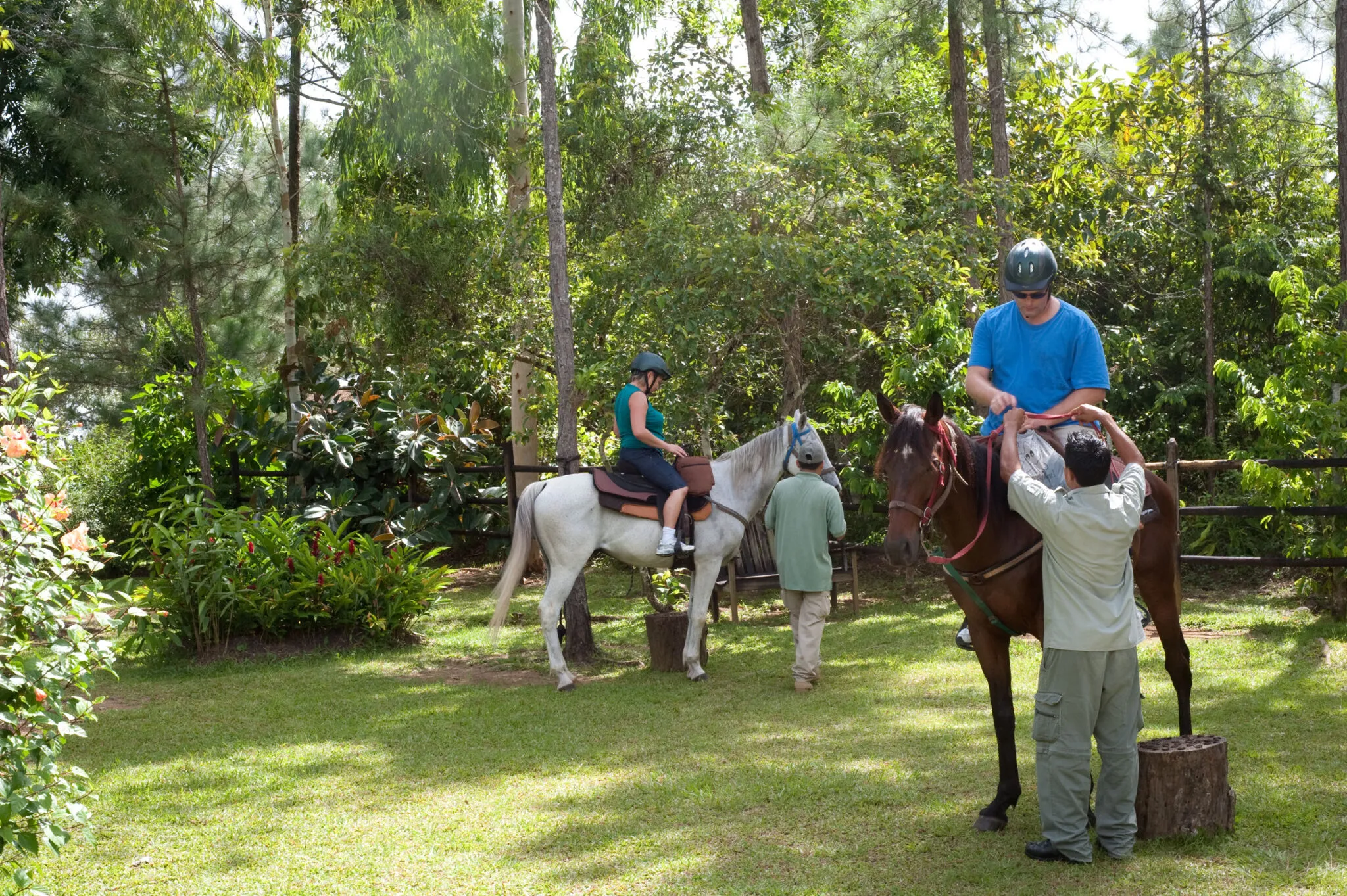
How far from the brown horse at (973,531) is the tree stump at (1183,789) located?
533 millimetres

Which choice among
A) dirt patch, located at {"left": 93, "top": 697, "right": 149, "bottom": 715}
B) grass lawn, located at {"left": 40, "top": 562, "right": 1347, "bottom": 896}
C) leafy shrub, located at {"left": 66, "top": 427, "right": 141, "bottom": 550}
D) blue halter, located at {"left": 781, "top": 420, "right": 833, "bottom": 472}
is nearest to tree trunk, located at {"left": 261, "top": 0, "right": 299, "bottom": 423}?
leafy shrub, located at {"left": 66, "top": 427, "right": 141, "bottom": 550}

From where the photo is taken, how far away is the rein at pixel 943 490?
4445 mm

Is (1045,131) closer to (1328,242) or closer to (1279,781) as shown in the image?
(1328,242)

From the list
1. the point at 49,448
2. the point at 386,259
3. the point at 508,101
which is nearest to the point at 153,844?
the point at 49,448

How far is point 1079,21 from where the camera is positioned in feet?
42.8

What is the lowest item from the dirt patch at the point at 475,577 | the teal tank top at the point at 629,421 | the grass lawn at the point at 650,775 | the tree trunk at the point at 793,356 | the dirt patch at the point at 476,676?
the dirt patch at the point at 476,676

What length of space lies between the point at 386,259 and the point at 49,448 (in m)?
9.81

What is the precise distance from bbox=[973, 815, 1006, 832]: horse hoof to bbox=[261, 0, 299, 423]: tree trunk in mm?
11383

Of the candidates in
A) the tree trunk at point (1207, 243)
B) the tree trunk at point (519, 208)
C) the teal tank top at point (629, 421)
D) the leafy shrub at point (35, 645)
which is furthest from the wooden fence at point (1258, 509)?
the leafy shrub at point (35, 645)

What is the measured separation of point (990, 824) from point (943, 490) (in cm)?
152

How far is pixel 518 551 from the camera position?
8867 mm

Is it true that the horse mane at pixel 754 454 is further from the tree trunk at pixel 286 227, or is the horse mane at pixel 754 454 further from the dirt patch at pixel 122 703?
the tree trunk at pixel 286 227

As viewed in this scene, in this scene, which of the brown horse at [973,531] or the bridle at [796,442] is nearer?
the brown horse at [973,531]

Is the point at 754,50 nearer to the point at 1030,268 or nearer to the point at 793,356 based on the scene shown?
the point at 793,356
